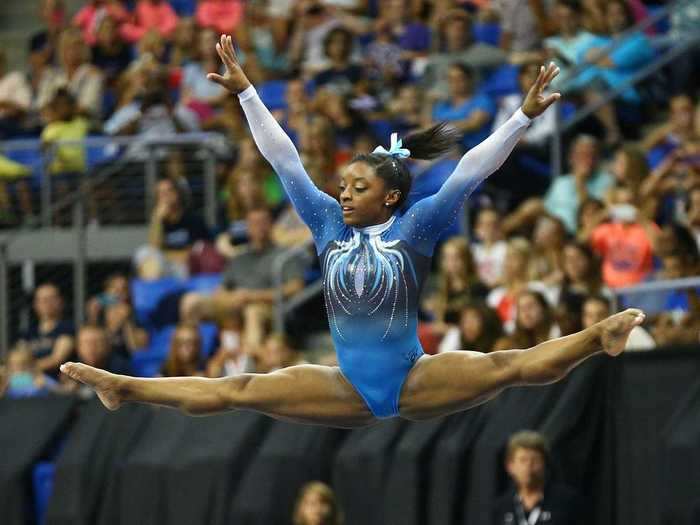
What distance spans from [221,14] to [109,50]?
1.06 metres

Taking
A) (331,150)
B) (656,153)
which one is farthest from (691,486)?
(331,150)

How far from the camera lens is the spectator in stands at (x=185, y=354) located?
10172 millimetres

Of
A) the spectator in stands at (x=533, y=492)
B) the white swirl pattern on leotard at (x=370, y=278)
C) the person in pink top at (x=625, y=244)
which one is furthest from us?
the person in pink top at (x=625, y=244)

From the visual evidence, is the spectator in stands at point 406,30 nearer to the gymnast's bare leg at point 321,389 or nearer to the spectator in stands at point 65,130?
the spectator in stands at point 65,130

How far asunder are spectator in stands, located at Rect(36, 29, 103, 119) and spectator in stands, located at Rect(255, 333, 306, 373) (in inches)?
157

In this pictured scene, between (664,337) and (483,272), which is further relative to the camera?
(483,272)

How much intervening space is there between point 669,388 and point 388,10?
5.33 metres

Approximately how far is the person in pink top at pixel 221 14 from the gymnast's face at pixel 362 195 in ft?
25.0

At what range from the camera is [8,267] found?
40.9 feet

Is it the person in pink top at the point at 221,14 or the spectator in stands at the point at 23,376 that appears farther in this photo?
the person in pink top at the point at 221,14

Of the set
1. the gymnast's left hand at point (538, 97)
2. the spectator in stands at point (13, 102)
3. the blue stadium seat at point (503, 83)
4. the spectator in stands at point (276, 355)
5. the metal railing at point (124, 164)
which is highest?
the spectator in stands at point (13, 102)

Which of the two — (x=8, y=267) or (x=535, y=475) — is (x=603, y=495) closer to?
(x=535, y=475)

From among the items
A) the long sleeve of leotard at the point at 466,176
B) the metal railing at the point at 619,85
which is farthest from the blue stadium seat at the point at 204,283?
the long sleeve of leotard at the point at 466,176

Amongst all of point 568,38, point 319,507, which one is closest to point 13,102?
point 568,38
